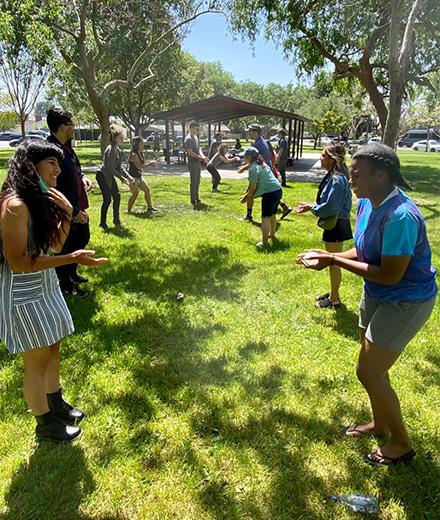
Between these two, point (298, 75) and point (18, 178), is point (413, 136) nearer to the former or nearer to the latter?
Result: point (298, 75)

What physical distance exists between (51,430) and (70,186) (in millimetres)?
2647

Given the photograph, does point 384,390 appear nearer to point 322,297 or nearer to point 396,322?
point 396,322

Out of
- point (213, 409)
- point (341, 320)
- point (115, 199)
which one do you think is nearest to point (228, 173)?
point (115, 199)

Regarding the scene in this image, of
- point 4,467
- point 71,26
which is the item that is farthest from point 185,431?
point 71,26

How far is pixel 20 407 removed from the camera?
10.5ft

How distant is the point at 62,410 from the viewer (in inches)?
117

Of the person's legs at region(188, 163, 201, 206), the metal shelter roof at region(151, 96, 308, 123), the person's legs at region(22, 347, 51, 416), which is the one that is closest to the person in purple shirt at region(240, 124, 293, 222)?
the person's legs at region(188, 163, 201, 206)

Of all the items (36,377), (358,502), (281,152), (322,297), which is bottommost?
(358,502)

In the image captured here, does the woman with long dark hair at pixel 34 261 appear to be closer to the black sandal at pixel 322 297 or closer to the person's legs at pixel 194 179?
the black sandal at pixel 322 297

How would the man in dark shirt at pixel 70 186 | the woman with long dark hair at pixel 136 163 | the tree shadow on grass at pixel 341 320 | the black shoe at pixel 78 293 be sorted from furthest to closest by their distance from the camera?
the woman with long dark hair at pixel 136 163
the black shoe at pixel 78 293
the tree shadow on grass at pixel 341 320
the man in dark shirt at pixel 70 186

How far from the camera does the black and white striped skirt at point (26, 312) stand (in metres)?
2.46

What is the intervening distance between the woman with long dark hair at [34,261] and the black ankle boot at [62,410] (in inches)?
4.4

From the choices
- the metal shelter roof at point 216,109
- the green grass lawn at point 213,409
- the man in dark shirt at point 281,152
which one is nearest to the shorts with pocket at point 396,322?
the green grass lawn at point 213,409

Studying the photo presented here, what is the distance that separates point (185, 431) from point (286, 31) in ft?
48.7
